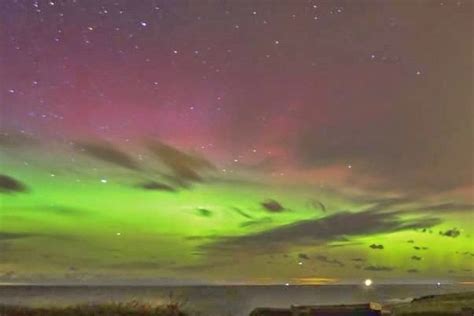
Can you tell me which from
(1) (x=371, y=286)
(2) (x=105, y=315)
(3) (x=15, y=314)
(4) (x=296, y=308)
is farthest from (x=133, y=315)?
(1) (x=371, y=286)

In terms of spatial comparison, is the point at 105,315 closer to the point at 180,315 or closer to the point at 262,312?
the point at 180,315

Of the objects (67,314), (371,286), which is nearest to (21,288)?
(371,286)

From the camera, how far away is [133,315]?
15.4 metres

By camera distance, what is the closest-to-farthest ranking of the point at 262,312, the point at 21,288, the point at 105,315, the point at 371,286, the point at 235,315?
the point at 105,315
the point at 262,312
the point at 235,315
the point at 21,288
the point at 371,286

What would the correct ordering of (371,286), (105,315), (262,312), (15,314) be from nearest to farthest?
(15,314) < (105,315) < (262,312) < (371,286)

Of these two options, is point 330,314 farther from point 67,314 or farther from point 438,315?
point 67,314

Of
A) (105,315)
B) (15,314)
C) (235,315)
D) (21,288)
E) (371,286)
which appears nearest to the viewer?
(15,314)

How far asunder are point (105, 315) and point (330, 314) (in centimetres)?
516

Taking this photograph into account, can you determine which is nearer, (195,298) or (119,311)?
(119,311)

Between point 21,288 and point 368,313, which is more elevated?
point 21,288

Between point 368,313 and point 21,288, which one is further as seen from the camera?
point 21,288

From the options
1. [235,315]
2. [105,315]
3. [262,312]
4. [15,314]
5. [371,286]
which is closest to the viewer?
[15,314]

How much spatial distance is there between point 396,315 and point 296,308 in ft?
7.85

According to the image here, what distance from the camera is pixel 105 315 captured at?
15.0 meters
